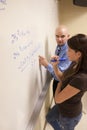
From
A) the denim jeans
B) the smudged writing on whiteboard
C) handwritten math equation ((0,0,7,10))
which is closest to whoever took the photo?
handwritten math equation ((0,0,7,10))

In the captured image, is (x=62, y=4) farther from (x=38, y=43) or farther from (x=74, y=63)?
(x=74, y=63)

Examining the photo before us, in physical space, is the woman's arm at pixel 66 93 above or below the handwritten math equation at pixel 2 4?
below

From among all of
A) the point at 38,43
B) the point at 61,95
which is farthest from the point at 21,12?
the point at 61,95

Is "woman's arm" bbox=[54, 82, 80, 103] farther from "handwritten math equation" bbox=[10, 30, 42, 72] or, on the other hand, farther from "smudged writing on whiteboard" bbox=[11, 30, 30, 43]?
"smudged writing on whiteboard" bbox=[11, 30, 30, 43]

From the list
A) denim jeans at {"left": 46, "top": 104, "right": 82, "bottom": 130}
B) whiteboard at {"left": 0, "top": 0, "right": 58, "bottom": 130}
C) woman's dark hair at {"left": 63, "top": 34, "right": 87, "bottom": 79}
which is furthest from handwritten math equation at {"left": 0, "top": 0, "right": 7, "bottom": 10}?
denim jeans at {"left": 46, "top": 104, "right": 82, "bottom": 130}

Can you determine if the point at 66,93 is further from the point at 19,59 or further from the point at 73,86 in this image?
the point at 19,59

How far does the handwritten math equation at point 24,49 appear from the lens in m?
1.31

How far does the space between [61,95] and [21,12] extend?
647 millimetres

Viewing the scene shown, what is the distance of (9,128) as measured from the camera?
1.29m

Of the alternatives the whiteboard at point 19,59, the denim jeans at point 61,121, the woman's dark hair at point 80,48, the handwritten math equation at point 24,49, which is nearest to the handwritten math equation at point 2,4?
the whiteboard at point 19,59

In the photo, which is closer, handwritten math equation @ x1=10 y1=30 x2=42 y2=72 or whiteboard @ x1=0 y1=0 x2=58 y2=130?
whiteboard @ x1=0 y1=0 x2=58 y2=130

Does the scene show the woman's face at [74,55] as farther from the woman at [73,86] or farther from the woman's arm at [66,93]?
the woman's arm at [66,93]

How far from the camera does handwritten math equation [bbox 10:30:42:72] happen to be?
4.31 ft

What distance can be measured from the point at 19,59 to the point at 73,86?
0.40m
